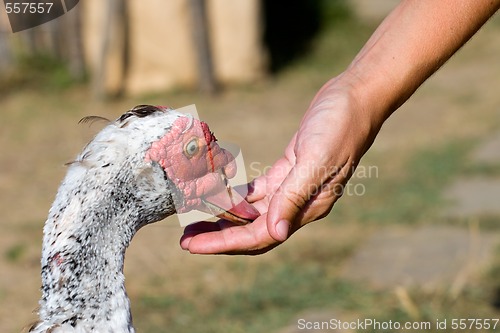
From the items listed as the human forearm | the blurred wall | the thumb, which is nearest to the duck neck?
the thumb

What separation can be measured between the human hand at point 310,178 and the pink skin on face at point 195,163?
101 mm

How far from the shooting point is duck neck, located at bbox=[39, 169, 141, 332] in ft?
7.29

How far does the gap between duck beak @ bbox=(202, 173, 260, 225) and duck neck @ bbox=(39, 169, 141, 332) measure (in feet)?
0.89

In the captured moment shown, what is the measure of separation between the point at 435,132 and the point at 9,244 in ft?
11.8

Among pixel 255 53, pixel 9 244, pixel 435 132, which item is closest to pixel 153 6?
pixel 255 53

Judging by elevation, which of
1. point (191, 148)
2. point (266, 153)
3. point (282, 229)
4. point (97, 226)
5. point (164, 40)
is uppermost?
point (191, 148)

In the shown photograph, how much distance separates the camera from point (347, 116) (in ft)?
8.50

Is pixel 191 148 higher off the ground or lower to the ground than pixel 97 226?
higher

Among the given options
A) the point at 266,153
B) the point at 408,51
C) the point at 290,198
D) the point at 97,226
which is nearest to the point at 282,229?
the point at 290,198

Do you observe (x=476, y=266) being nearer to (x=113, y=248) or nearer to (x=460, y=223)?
(x=460, y=223)

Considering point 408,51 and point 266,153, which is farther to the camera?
point 266,153

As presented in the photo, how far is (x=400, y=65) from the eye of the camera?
8.80ft

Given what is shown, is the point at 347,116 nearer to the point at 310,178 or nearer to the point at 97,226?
the point at 310,178

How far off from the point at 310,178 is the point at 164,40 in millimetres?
6418
